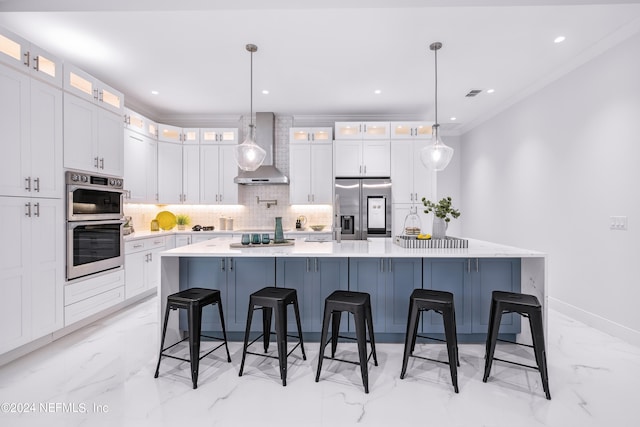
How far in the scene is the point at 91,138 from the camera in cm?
309

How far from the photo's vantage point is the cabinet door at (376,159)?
484 cm

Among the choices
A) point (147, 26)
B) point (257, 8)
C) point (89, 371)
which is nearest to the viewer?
point (89, 371)

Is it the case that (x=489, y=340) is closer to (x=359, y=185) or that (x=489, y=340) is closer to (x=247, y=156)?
(x=247, y=156)

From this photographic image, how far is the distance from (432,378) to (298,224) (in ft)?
10.8

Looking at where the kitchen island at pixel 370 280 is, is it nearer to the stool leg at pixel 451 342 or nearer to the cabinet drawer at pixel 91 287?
the stool leg at pixel 451 342

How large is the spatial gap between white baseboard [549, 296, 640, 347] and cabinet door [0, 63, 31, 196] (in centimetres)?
532

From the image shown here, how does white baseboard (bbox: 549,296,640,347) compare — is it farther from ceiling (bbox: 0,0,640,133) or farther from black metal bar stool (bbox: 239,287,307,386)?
black metal bar stool (bbox: 239,287,307,386)

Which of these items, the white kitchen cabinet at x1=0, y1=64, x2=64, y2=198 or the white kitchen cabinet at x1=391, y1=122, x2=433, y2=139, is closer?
the white kitchen cabinet at x1=0, y1=64, x2=64, y2=198

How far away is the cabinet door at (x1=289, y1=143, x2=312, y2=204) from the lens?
16.5 feet

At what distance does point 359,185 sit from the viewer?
4.79 metres

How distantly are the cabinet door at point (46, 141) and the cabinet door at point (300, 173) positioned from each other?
9.80ft

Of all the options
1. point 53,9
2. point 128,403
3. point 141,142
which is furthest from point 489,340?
point 141,142

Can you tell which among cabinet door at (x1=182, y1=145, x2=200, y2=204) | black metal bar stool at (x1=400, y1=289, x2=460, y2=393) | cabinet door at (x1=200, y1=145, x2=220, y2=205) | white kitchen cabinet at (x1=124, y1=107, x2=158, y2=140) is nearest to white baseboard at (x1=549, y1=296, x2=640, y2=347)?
black metal bar stool at (x1=400, y1=289, x2=460, y2=393)

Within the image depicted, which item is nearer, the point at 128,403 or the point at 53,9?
the point at 128,403
